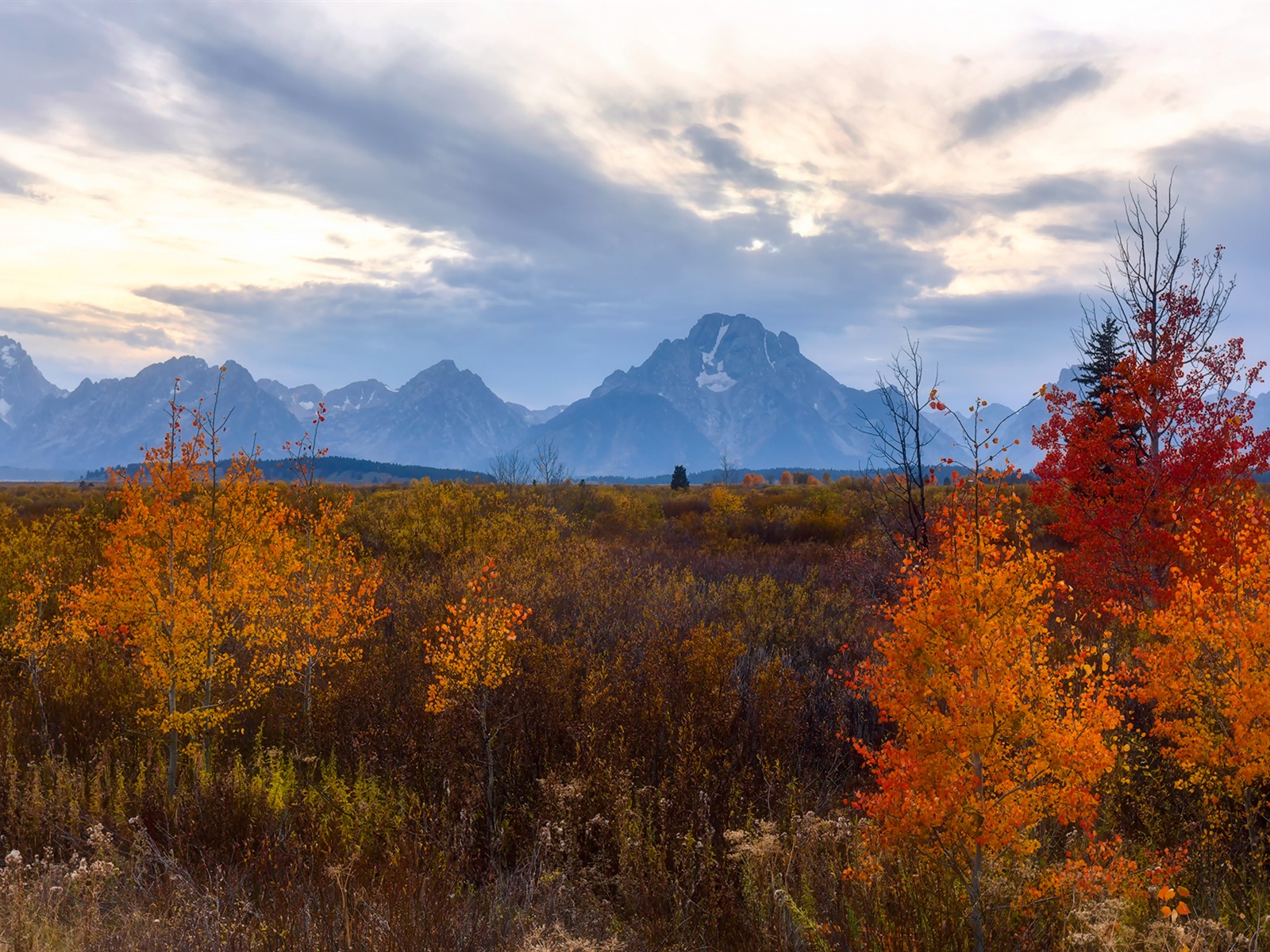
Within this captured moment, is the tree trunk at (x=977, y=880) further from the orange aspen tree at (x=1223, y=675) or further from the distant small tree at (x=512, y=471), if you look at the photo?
the distant small tree at (x=512, y=471)

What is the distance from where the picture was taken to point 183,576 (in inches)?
250

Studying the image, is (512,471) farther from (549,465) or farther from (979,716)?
(979,716)

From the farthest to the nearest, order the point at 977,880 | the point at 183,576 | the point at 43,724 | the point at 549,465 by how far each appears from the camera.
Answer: the point at 549,465 < the point at 43,724 < the point at 183,576 < the point at 977,880

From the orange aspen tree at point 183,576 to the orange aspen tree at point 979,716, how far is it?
19.2 ft

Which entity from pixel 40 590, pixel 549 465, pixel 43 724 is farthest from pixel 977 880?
pixel 549 465

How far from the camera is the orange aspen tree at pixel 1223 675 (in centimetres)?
459

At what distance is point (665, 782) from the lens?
5.66 meters

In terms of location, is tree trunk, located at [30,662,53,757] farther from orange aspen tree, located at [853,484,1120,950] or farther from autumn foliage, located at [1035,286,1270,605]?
autumn foliage, located at [1035,286,1270,605]

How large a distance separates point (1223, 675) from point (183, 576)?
9109 millimetres

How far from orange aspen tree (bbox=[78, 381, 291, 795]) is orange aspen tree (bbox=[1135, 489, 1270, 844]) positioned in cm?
802

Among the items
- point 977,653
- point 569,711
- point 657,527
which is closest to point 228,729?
point 569,711

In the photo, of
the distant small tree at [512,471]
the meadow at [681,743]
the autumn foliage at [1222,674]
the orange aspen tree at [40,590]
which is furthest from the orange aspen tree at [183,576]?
the distant small tree at [512,471]

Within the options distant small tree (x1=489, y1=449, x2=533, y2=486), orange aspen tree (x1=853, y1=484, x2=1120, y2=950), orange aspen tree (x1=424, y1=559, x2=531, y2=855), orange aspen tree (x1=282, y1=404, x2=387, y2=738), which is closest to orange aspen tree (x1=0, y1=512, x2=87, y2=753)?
orange aspen tree (x1=282, y1=404, x2=387, y2=738)

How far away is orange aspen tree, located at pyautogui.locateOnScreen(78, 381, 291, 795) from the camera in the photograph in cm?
614
